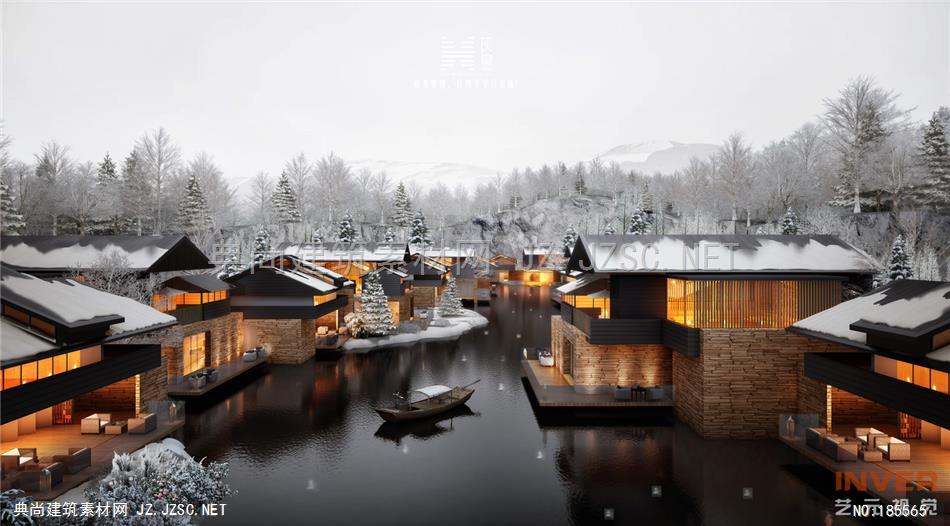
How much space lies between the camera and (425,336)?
40.8 meters

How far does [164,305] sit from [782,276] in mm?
29488

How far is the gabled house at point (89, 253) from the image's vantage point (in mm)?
23047

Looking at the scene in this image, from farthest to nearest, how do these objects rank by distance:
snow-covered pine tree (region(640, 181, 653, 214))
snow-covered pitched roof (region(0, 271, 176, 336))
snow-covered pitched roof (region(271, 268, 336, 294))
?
snow-covered pine tree (region(640, 181, 653, 214)) → snow-covered pitched roof (region(271, 268, 336, 294)) → snow-covered pitched roof (region(0, 271, 176, 336))

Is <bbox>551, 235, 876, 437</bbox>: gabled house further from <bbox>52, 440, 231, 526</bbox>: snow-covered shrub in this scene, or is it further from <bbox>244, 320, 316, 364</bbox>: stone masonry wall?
<bbox>244, 320, 316, 364</bbox>: stone masonry wall

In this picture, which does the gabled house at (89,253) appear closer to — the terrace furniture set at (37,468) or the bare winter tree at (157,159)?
the terrace furniture set at (37,468)

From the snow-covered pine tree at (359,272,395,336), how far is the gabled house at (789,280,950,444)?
2867 centimetres

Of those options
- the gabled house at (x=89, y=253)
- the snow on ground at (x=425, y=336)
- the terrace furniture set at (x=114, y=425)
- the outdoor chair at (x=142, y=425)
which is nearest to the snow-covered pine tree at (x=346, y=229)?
the snow on ground at (x=425, y=336)

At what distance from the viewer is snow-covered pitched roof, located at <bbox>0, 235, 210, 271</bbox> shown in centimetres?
2312

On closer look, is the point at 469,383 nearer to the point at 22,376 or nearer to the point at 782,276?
the point at 782,276

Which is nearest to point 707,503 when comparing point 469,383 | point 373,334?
point 469,383

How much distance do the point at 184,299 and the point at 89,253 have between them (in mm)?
4932

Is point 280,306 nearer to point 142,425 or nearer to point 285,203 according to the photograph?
point 142,425

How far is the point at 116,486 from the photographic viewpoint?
36.5ft

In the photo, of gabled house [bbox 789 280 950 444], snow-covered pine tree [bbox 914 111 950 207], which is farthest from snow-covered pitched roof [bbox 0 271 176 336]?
snow-covered pine tree [bbox 914 111 950 207]
